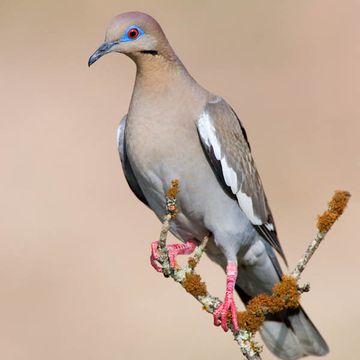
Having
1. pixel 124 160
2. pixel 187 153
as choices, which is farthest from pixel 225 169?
pixel 124 160

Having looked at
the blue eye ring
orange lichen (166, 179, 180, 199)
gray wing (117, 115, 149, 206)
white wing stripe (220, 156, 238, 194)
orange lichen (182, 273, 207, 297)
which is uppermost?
the blue eye ring

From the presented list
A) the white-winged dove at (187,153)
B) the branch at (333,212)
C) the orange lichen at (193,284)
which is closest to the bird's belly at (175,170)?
the white-winged dove at (187,153)

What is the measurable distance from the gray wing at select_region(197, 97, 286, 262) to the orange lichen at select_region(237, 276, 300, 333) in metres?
1.08

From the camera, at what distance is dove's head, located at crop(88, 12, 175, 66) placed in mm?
5664

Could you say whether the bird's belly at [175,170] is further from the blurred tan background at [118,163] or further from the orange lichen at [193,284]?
the blurred tan background at [118,163]

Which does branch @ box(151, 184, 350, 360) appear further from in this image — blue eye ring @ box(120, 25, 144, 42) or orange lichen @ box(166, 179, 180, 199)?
blue eye ring @ box(120, 25, 144, 42)

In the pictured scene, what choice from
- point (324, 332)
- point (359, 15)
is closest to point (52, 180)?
point (324, 332)

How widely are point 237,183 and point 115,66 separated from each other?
Answer: 797 cm

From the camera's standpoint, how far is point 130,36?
224 inches

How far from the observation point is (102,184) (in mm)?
11602

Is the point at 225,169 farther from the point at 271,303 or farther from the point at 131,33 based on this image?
the point at 271,303

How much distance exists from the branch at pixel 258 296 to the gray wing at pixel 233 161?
823 mm

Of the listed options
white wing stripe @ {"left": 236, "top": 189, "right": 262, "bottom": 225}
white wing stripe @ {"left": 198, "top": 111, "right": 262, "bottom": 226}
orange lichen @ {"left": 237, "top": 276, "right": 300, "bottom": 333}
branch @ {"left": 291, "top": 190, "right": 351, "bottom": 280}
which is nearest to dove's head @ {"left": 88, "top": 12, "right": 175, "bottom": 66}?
white wing stripe @ {"left": 198, "top": 111, "right": 262, "bottom": 226}

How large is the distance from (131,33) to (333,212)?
1651 mm
